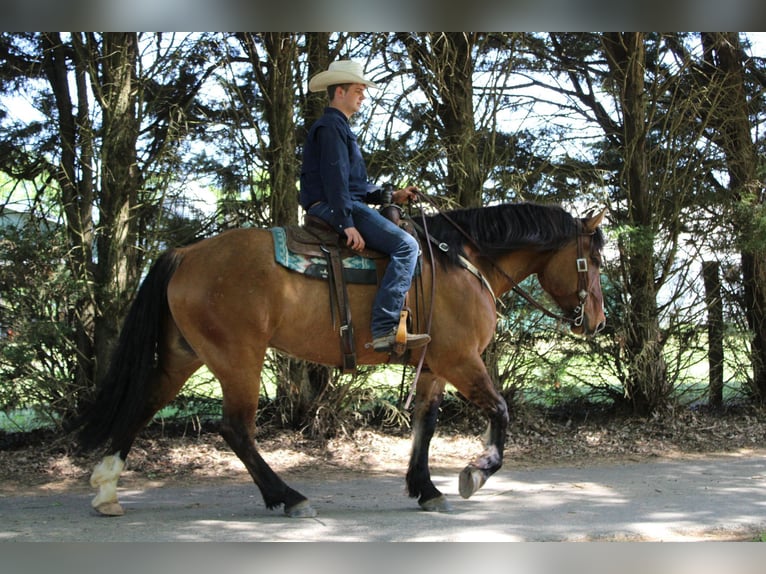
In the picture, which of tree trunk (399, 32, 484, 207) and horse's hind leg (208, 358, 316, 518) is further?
tree trunk (399, 32, 484, 207)

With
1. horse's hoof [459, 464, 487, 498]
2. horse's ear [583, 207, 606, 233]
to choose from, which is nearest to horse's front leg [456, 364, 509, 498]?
horse's hoof [459, 464, 487, 498]

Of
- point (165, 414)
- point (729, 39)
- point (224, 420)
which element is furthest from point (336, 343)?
point (729, 39)

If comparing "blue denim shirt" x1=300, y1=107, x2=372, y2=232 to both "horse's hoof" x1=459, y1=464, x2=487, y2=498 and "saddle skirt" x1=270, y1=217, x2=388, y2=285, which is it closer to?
"saddle skirt" x1=270, y1=217, x2=388, y2=285

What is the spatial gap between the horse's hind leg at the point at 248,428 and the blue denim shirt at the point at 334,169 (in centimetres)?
119

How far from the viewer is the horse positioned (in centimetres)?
519

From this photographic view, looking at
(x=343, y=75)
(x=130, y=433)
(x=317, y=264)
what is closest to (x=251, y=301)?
(x=317, y=264)

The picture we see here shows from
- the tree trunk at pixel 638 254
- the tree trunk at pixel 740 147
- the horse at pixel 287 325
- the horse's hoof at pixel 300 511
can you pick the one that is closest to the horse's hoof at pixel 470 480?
the horse at pixel 287 325

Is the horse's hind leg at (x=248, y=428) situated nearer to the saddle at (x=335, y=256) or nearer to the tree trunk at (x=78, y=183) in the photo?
the saddle at (x=335, y=256)

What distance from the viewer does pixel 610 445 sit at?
8000 mm

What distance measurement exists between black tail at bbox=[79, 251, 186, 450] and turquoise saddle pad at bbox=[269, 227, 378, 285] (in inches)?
29.0

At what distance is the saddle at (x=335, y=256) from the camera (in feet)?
17.4

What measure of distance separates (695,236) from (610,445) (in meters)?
2.62

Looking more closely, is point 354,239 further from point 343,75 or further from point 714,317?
point 714,317

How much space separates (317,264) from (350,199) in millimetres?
505
